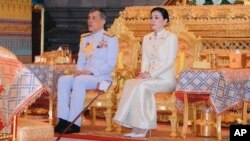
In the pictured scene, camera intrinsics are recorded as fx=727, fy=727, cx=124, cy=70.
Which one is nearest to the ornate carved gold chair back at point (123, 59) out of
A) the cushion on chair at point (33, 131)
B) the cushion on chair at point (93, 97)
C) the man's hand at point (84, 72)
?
the cushion on chair at point (93, 97)

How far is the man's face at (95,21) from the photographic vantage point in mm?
8328

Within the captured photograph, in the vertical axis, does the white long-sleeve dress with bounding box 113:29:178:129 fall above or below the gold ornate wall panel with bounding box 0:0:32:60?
below

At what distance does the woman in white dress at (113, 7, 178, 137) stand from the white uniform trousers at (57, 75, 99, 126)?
0.44 metres

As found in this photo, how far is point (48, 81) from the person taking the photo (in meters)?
8.84

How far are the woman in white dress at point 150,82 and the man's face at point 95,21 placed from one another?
564 millimetres

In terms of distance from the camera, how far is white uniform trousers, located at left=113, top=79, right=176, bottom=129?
7.92 m

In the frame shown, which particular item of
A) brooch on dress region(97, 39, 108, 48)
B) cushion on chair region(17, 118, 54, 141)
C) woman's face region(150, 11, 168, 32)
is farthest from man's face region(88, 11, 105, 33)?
cushion on chair region(17, 118, 54, 141)

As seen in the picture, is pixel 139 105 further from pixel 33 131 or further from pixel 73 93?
pixel 33 131

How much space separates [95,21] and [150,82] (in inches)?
39.4

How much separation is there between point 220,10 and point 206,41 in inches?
18.6

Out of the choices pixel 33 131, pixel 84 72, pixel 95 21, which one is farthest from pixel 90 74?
pixel 33 131

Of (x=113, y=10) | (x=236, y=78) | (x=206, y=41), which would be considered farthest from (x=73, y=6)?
(x=236, y=78)

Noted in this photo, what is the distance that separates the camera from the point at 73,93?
8.22 m

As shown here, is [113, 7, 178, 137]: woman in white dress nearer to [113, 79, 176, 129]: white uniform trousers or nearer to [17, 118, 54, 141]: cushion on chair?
[113, 79, 176, 129]: white uniform trousers
